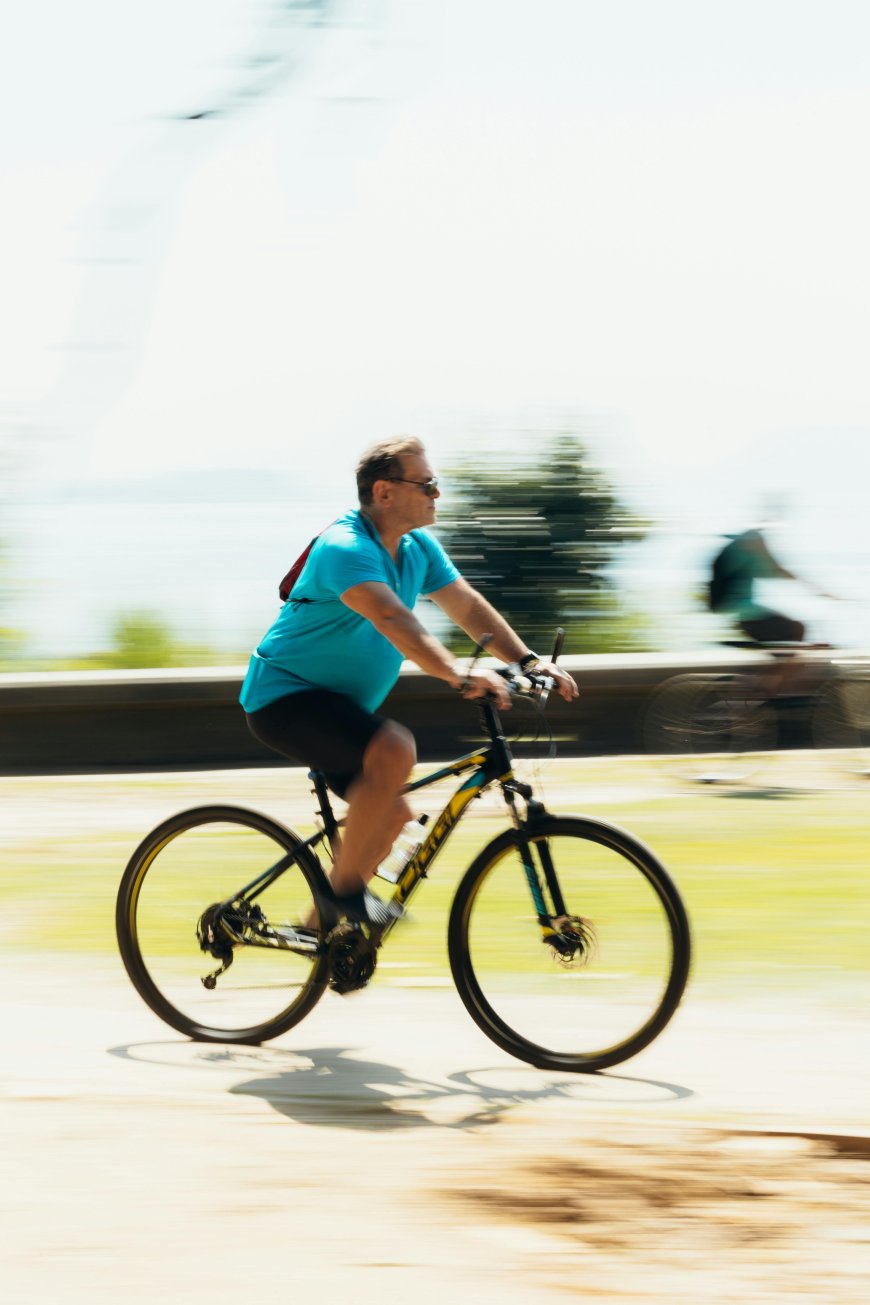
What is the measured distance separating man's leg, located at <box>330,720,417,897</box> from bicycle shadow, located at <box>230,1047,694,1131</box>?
50 centimetres

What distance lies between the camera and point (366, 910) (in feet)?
16.0

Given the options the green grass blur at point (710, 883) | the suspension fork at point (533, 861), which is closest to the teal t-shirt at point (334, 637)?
the suspension fork at point (533, 861)

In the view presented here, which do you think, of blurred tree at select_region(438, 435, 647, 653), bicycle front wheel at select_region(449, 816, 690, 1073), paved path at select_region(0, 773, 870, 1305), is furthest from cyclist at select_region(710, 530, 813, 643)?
bicycle front wheel at select_region(449, 816, 690, 1073)

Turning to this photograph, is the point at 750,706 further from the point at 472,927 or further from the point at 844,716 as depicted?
the point at 472,927

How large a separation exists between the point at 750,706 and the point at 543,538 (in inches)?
98.1

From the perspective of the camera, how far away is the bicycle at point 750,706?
1188 cm

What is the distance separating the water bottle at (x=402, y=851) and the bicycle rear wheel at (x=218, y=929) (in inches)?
9.4

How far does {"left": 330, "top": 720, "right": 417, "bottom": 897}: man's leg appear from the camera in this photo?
4.79m

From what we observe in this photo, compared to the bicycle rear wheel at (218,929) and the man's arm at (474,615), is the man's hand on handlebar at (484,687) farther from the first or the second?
the bicycle rear wheel at (218,929)

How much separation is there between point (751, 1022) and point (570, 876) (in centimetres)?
90

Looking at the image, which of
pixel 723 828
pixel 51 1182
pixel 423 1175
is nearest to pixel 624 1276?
pixel 423 1175

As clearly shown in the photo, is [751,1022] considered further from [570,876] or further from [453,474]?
[453,474]

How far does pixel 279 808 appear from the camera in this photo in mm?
9906

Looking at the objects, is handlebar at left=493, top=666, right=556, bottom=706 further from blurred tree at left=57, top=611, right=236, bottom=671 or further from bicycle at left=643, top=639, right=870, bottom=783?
blurred tree at left=57, top=611, right=236, bottom=671
